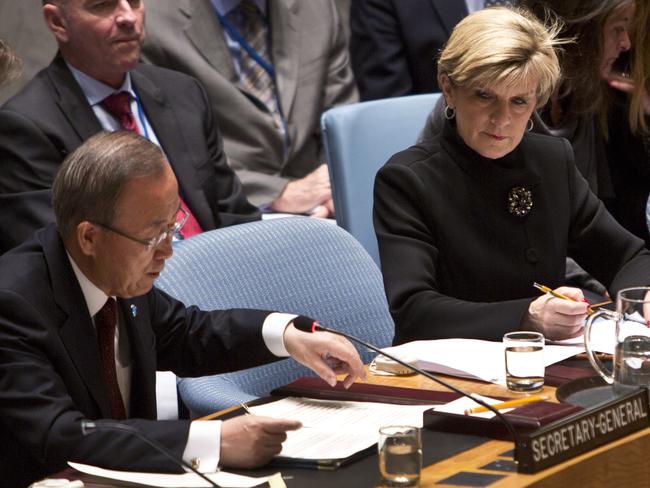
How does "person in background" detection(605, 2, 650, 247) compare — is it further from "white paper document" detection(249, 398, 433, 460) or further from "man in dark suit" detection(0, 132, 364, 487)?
"white paper document" detection(249, 398, 433, 460)

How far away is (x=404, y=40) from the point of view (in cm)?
519

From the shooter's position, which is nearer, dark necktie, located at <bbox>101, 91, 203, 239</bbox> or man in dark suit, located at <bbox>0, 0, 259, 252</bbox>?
man in dark suit, located at <bbox>0, 0, 259, 252</bbox>

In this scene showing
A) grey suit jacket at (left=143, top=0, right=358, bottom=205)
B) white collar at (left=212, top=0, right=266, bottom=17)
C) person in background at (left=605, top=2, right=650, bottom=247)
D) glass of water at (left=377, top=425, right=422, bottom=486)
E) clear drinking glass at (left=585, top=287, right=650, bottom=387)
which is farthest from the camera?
white collar at (left=212, top=0, right=266, bottom=17)

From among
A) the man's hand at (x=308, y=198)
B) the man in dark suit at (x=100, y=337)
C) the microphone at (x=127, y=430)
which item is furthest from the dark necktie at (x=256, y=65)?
the microphone at (x=127, y=430)

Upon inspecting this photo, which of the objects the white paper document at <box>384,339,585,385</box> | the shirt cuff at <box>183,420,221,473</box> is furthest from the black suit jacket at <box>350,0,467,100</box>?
the shirt cuff at <box>183,420,221,473</box>

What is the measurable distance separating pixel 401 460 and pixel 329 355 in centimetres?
52

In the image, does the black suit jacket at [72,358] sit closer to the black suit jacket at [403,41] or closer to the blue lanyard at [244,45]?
the blue lanyard at [244,45]

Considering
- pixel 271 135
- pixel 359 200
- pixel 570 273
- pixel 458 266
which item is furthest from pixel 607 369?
pixel 271 135

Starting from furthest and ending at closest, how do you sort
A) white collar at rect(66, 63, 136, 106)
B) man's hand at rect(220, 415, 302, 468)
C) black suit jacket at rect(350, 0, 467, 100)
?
black suit jacket at rect(350, 0, 467, 100) → white collar at rect(66, 63, 136, 106) → man's hand at rect(220, 415, 302, 468)

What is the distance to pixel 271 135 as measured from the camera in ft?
16.1

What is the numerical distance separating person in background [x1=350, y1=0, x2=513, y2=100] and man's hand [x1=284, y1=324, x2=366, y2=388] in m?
2.88

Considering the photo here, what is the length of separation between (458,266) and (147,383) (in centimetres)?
91

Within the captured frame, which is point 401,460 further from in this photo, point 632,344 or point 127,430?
point 632,344

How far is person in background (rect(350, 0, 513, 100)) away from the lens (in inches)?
203
